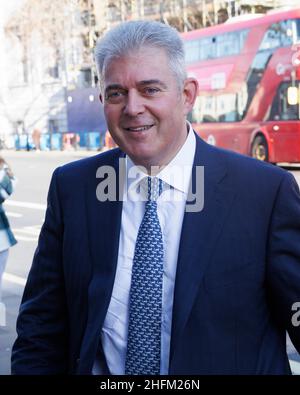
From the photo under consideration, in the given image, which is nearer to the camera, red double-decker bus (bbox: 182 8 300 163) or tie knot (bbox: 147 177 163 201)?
tie knot (bbox: 147 177 163 201)

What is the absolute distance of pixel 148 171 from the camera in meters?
2.09

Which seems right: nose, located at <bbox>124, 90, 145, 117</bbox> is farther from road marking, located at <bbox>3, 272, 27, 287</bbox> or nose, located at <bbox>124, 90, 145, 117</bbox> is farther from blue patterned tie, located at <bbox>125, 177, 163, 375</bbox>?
road marking, located at <bbox>3, 272, 27, 287</bbox>

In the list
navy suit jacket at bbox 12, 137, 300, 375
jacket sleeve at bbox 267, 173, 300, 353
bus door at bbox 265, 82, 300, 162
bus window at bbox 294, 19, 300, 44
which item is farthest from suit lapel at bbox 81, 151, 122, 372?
bus window at bbox 294, 19, 300, 44

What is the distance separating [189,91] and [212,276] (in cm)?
53

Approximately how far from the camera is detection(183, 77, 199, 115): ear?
206cm

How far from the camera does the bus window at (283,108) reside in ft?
59.8

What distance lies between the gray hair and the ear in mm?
49

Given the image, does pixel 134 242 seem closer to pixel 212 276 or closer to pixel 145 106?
pixel 212 276

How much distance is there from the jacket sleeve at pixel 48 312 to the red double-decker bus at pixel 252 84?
648 inches

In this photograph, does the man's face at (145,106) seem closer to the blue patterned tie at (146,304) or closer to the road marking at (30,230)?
the blue patterned tie at (146,304)

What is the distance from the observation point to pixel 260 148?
19.6 meters

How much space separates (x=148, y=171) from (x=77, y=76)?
4070 cm

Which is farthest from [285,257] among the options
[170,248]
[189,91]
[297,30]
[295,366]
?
[297,30]

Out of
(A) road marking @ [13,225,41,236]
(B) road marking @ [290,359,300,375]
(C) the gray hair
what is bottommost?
(A) road marking @ [13,225,41,236]
